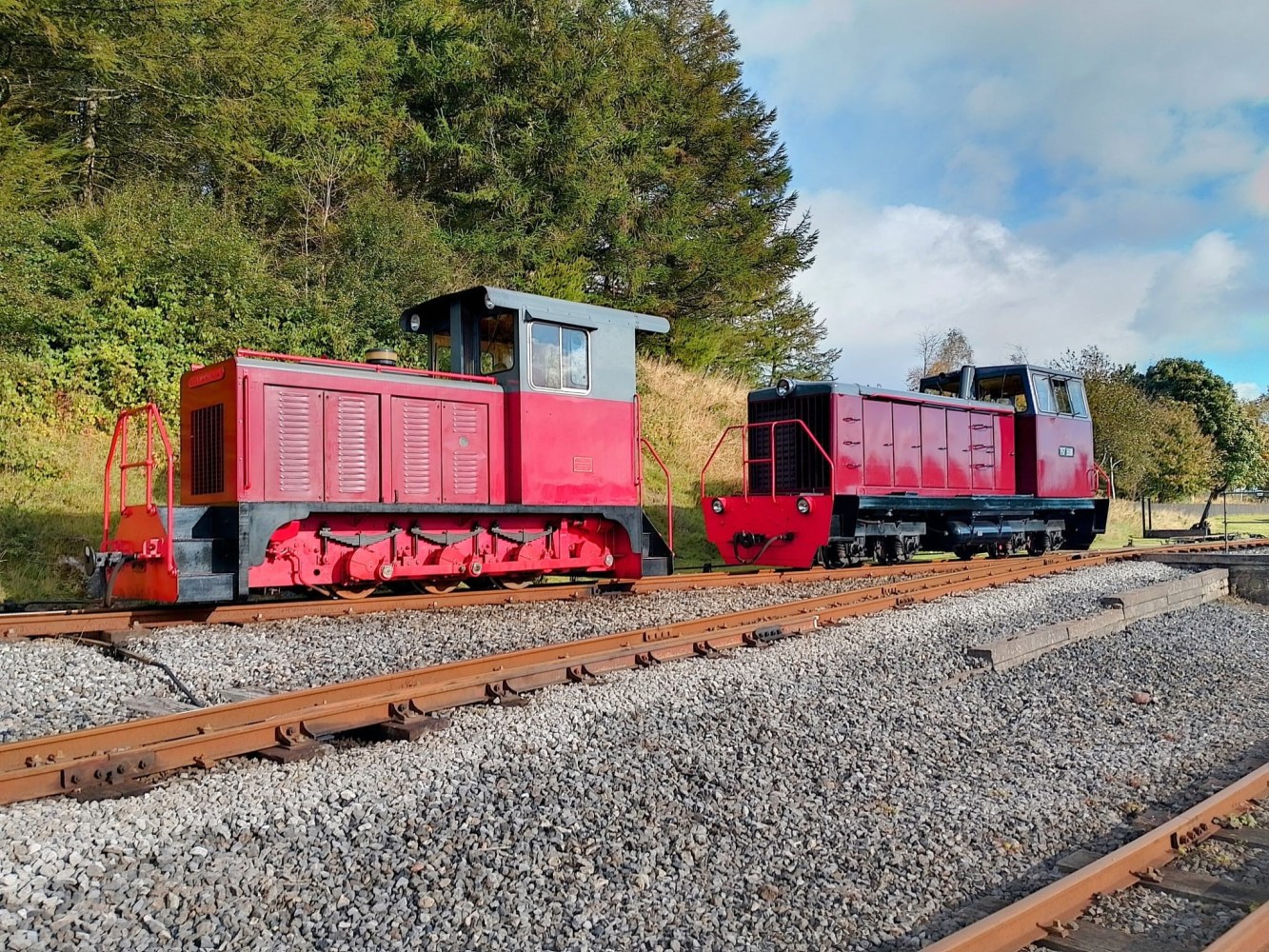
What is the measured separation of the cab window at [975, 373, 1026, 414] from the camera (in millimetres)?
16000

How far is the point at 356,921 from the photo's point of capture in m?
→ 2.98

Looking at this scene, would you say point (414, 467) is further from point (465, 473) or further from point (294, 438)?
point (294, 438)

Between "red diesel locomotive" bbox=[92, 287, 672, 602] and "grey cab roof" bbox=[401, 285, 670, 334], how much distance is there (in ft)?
0.07

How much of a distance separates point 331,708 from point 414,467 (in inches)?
173

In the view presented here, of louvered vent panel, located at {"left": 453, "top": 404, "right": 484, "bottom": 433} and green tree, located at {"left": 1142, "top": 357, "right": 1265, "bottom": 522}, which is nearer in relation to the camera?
louvered vent panel, located at {"left": 453, "top": 404, "right": 484, "bottom": 433}

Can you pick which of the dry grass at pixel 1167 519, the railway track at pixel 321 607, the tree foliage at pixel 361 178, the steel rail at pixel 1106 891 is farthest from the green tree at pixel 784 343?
the steel rail at pixel 1106 891

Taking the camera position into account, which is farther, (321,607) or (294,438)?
(294,438)

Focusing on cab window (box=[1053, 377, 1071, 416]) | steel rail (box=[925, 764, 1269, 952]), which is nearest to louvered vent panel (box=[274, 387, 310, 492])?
steel rail (box=[925, 764, 1269, 952])

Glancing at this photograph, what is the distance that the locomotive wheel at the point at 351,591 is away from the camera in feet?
28.2

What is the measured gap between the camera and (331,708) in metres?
4.78

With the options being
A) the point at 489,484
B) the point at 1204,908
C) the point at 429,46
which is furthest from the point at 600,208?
the point at 1204,908

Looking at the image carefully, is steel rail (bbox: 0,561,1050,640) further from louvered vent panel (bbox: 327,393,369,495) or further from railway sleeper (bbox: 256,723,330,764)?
railway sleeper (bbox: 256,723,330,764)

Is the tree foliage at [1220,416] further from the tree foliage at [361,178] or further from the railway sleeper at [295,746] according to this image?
the railway sleeper at [295,746]

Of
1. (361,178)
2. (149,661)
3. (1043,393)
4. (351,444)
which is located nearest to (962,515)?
(1043,393)
